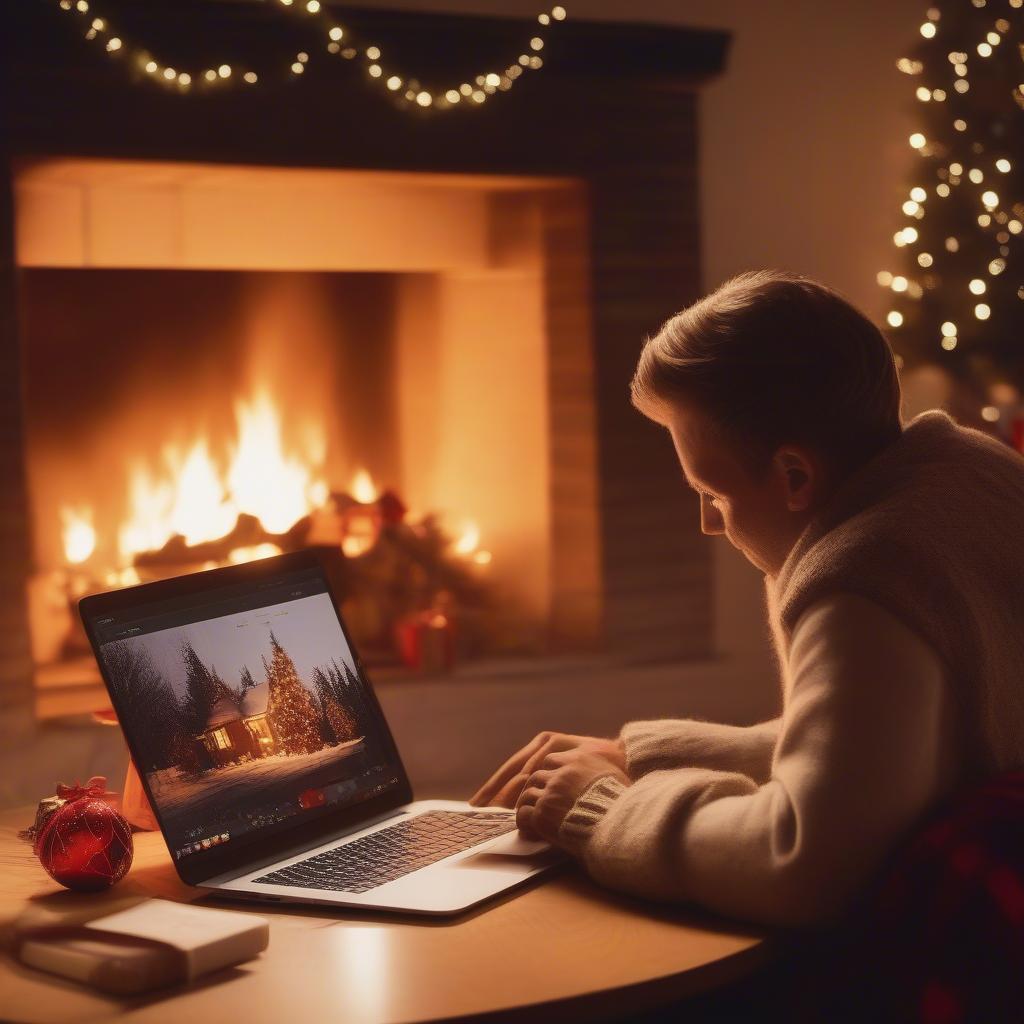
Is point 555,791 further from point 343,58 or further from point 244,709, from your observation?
point 343,58

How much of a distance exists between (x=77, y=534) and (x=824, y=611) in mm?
2538

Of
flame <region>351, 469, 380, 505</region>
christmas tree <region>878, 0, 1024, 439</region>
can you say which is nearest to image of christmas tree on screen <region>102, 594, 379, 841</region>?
flame <region>351, 469, 380, 505</region>

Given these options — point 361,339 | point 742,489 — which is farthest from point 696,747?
point 361,339

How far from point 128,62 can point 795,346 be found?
2270 millimetres

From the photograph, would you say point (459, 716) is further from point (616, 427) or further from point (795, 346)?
point (795, 346)

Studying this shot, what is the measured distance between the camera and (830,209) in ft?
12.2

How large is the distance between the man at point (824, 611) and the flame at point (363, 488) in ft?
7.52

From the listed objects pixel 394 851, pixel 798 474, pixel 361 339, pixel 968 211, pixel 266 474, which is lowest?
pixel 394 851

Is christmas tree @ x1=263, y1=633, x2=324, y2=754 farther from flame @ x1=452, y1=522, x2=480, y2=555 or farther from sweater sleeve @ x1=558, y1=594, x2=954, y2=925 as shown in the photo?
flame @ x1=452, y1=522, x2=480, y2=555

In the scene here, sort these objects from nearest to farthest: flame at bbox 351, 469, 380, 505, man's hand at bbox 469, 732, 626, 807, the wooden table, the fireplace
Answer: the wooden table
man's hand at bbox 469, 732, 626, 807
the fireplace
flame at bbox 351, 469, 380, 505

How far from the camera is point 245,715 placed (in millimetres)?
1311

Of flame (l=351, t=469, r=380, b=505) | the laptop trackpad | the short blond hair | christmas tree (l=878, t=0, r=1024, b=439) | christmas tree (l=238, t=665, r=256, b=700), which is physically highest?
christmas tree (l=878, t=0, r=1024, b=439)

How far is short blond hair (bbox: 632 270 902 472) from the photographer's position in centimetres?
116

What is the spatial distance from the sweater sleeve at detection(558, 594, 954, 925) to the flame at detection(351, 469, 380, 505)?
2.49 metres
